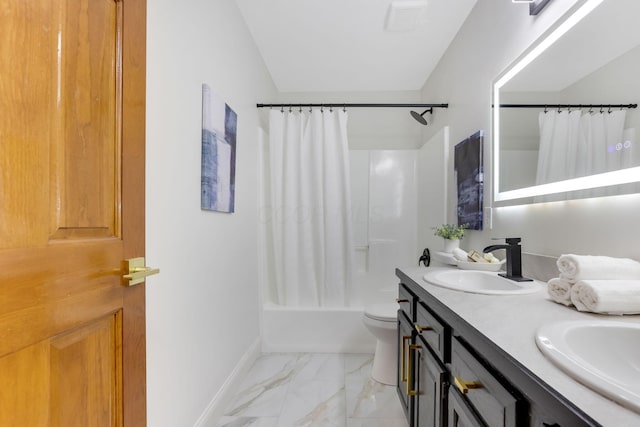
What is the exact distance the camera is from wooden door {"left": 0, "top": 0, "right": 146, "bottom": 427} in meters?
0.50

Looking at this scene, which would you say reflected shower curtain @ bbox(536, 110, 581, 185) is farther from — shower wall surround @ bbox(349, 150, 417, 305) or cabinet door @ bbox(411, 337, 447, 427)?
shower wall surround @ bbox(349, 150, 417, 305)

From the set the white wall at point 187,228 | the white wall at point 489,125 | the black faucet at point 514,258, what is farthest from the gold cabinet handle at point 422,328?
the white wall at point 187,228

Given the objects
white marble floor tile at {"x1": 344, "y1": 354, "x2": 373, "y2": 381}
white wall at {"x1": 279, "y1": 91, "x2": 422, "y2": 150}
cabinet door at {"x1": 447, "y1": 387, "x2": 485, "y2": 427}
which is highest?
white wall at {"x1": 279, "y1": 91, "x2": 422, "y2": 150}

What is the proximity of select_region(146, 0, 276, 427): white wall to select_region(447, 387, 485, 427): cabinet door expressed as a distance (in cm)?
98

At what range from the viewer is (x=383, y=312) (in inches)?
80.7

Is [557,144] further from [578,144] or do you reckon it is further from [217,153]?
[217,153]

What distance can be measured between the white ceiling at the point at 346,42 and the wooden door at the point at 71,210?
147cm

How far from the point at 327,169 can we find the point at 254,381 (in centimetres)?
164

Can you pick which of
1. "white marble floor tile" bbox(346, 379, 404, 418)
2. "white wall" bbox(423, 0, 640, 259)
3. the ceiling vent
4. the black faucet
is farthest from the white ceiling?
"white marble floor tile" bbox(346, 379, 404, 418)

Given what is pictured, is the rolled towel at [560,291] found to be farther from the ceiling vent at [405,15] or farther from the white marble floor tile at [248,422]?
the ceiling vent at [405,15]

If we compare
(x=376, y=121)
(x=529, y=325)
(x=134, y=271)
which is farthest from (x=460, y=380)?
(x=376, y=121)

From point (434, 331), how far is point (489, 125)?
4.00 feet

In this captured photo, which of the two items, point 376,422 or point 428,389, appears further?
point 376,422

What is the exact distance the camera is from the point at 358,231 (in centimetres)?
310
